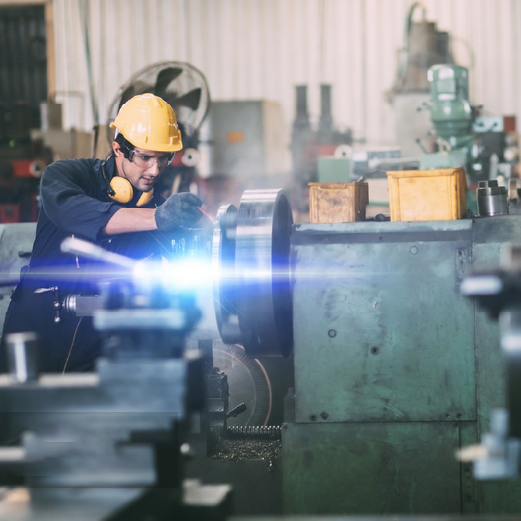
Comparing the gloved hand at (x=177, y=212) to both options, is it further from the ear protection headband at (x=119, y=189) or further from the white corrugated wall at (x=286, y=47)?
the white corrugated wall at (x=286, y=47)

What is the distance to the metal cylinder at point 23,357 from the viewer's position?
0.84m

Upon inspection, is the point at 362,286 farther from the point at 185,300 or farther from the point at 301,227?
the point at 185,300

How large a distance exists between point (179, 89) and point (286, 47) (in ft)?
7.78

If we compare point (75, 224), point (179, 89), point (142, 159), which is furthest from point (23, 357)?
point (179, 89)

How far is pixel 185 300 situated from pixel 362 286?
83 centimetres

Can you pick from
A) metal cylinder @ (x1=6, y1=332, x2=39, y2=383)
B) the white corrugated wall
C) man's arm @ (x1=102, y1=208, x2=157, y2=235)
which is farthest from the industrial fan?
metal cylinder @ (x1=6, y1=332, x2=39, y2=383)

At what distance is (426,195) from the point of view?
5.47 ft

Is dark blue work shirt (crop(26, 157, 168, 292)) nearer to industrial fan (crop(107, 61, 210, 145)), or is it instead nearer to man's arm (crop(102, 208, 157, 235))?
man's arm (crop(102, 208, 157, 235))

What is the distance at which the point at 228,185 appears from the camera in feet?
15.7

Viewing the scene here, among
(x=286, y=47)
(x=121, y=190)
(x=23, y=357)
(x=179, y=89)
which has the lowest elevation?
(x=23, y=357)

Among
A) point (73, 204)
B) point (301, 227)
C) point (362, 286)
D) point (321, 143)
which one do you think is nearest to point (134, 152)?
point (73, 204)

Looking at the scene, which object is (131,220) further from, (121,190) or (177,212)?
(121,190)

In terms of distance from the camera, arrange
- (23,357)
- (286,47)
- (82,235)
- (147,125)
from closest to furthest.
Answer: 1. (23,357)
2. (82,235)
3. (147,125)
4. (286,47)

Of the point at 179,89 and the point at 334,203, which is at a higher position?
the point at 179,89
